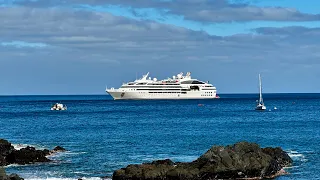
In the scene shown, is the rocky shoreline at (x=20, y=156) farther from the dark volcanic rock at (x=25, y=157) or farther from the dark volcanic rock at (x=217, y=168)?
the dark volcanic rock at (x=217, y=168)

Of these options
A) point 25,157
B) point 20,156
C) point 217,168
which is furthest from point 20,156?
point 217,168

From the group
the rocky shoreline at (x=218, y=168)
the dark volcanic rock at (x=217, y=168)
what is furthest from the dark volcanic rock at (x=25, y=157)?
the dark volcanic rock at (x=217, y=168)

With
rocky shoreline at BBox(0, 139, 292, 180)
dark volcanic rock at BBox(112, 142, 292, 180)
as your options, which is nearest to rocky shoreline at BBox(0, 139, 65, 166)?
rocky shoreline at BBox(0, 139, 292, 180)

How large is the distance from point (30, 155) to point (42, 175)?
269 inches

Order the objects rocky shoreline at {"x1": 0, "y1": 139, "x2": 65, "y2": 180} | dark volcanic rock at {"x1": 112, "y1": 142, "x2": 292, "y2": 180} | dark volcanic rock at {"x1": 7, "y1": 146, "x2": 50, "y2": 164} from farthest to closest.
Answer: dark volcanic rock at {"x1": 7, "y1": 146, "x2": 50, "y2": 164}
rocky shoreline at {"x1": 0, "y1": 139, "x2": 65, "y2": 180}
dark volcanic rock at {"x1": 112, "y1": 142, "x2": 292, "y2": 180}

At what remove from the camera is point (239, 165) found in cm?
3659

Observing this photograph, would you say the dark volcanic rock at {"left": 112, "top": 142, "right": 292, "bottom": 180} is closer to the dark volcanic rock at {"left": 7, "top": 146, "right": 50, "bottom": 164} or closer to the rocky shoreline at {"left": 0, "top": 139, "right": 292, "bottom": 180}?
the rocky shoreline at {"left": 0, "top": 139, "right": 292, "bottom": 180}

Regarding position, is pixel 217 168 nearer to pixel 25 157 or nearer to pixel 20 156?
pixel 25 157

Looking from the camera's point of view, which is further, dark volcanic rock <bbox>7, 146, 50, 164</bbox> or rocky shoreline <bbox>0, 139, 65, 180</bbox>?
dark volcanic rock <bbox>7, 146, 50, 164</bbox>

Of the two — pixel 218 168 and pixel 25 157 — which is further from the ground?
pixel 218 168

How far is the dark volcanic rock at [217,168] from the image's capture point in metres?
35.2

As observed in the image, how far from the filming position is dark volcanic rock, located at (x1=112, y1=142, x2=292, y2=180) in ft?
116

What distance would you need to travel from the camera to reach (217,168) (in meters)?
36.0

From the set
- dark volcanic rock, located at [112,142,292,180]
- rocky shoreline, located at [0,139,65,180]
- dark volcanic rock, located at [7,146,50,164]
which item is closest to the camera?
dark volcanic rock, located at [112,142,292,180]
